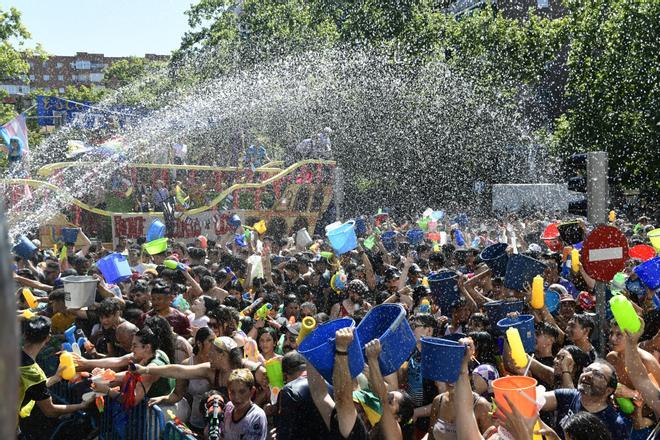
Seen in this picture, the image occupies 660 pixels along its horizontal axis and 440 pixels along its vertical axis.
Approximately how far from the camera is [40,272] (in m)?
9.96

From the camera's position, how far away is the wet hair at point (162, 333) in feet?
16.3

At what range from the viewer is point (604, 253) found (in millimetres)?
5699

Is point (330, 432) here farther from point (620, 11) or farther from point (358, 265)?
point (620, 11)

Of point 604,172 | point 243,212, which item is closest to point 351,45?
point 243,212

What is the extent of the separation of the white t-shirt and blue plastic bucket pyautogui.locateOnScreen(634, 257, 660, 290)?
12.0 ft

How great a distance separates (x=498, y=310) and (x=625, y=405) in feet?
4.77

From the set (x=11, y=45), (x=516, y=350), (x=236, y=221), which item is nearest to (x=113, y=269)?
(x=516, y=350)

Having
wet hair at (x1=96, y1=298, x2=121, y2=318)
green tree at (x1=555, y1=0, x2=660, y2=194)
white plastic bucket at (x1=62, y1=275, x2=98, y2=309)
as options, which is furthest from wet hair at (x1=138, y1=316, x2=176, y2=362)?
green tree at (x1=555, y1=0, x2=660, y2=194)

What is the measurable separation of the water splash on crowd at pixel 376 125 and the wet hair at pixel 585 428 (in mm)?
23612

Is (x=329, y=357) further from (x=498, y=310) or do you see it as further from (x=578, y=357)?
(x=498, y=310)

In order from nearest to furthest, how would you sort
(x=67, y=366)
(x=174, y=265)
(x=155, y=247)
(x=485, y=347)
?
(x=67, y=366) → (x=485, y=347) → (x=174, y=265) → (x=155, y=247)

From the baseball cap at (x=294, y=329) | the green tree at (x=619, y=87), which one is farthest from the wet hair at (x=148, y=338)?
the green tree at (x=619, y=87)

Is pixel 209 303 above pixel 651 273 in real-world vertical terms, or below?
below

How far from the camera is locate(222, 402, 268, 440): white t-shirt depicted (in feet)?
13.8
